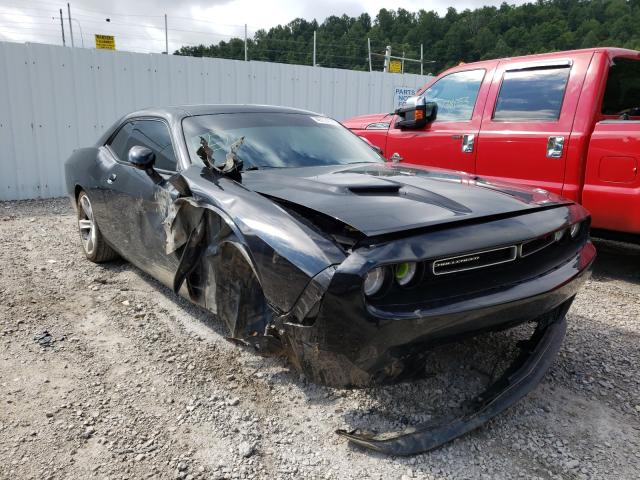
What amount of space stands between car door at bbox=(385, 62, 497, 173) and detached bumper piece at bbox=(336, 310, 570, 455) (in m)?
2.57

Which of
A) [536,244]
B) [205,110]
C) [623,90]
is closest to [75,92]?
[205,110]

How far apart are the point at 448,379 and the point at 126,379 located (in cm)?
165

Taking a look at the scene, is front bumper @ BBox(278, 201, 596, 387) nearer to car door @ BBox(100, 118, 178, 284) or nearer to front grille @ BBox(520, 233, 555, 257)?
front grille @ BBox(520, 233, 555, 257)

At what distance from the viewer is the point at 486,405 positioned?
6.87 ft

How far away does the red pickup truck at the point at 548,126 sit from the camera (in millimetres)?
3816

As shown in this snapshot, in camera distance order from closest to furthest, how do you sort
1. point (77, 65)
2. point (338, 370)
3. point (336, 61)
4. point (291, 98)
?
point (338, 370)
point (77, 65)
point (291, 98)
point (336, 61)

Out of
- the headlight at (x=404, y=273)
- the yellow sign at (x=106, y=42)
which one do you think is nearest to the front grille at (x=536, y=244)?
the headlight at (x=404, y=273)

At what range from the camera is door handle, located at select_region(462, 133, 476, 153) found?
464 centimetres

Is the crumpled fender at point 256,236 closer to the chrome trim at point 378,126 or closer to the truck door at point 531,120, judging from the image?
the truck door at point 531,120

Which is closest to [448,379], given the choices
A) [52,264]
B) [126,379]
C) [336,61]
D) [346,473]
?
[346,473]

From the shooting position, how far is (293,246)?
1.95 metres

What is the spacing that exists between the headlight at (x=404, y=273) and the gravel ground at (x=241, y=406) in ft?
1.23

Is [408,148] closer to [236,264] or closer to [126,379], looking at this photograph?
[236,264]

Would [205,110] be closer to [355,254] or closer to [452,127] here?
[355,254]
